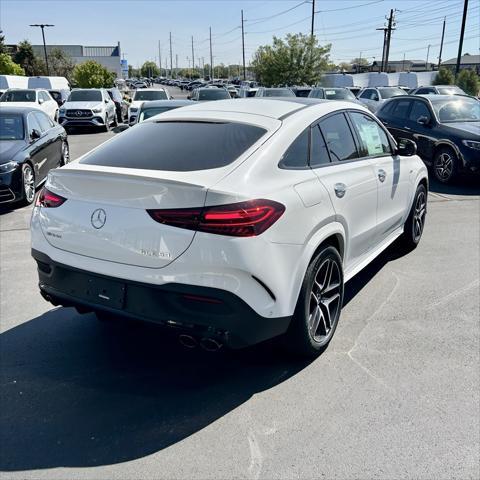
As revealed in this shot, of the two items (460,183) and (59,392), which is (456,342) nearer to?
(59,392)

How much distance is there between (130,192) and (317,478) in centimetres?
178

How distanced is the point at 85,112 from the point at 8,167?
12.6 meters

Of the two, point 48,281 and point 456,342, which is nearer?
point 48,281

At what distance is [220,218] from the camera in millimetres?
2664

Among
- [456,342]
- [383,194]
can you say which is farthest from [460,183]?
[456,342]

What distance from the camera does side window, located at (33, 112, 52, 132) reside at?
948 centimetres

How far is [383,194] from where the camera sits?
14.7 feet

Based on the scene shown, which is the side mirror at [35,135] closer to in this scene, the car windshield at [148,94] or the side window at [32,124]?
the side window at [32,124]

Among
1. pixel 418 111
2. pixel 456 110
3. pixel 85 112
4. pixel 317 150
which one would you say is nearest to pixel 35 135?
pixel 317 150

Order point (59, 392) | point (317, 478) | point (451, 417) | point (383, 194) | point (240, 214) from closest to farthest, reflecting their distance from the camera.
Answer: point (317, 478) → point (240, 214) → point (451, 417) → point (59, 392) → point (383, 194)

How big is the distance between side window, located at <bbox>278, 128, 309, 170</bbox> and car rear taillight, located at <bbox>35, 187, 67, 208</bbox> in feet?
4.55

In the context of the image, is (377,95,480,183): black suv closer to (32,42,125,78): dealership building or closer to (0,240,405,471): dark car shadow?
(0,240,405,471): dark car shadow

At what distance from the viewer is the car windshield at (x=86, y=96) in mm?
20416

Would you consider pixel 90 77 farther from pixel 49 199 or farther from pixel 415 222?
pixel 49 199
